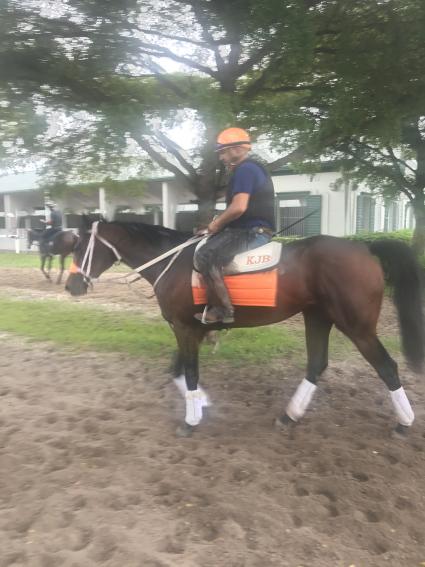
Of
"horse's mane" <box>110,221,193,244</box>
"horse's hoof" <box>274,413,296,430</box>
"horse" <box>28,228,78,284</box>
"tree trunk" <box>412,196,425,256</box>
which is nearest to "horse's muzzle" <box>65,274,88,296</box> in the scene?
"horse's mane" <box>110,221,193,244</box>

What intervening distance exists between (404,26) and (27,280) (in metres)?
11.2

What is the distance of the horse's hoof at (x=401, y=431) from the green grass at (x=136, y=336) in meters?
2.15

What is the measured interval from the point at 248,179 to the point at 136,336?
13.8ft

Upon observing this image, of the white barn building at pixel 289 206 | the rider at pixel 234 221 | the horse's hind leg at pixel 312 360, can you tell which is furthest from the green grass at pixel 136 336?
the white barn building at pixel 289 206

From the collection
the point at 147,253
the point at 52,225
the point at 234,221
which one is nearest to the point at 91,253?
the point at 147,253

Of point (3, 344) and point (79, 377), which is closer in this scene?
point (79, 377)

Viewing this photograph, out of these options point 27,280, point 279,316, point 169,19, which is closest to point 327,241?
point 279,316

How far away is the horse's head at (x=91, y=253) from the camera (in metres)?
4.75

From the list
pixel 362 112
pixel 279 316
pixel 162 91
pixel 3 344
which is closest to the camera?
pixel 279 316

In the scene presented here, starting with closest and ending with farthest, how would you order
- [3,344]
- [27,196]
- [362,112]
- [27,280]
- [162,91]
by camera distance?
[362,112] < [162,91] < [3,344] < [27,280] < [27,196]

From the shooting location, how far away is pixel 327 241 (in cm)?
420

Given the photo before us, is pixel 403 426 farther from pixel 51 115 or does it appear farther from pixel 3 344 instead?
pixel 3 344

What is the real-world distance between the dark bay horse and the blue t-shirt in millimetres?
611

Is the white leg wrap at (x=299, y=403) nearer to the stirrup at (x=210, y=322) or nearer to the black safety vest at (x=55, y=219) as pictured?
the stirrup at (x=210, y=322)
